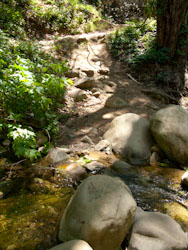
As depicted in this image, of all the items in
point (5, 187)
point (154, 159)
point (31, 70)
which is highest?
point (31, 70)

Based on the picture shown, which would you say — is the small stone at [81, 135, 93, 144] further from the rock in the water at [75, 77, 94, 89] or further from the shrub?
the rock in the water at [75, 77, 94, 89]

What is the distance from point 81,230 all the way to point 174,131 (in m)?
2.68

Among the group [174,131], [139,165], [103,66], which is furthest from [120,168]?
[103,66]

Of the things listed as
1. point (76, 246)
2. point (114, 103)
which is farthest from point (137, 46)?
point (76, 246)

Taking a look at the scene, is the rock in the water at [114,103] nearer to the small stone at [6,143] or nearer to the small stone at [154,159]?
the small stone at [154,159]

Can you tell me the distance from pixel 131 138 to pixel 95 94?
239 cm

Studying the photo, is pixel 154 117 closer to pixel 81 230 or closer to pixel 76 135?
pixel 76 135

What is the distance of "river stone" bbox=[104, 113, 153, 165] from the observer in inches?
165

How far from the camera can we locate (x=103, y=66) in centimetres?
798

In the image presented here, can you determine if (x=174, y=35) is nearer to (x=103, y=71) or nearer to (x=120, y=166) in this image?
(x=103, y=71)

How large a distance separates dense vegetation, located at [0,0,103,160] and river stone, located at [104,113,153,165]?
124cm

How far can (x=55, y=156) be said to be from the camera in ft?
12.1

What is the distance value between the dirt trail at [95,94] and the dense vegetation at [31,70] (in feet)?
1.84

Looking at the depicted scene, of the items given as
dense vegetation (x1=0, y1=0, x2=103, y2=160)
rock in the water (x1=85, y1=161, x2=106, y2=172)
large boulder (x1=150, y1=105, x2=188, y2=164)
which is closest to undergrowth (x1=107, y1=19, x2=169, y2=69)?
dense vegetation (x1=0, y1=0, x2=103, y2=160)
